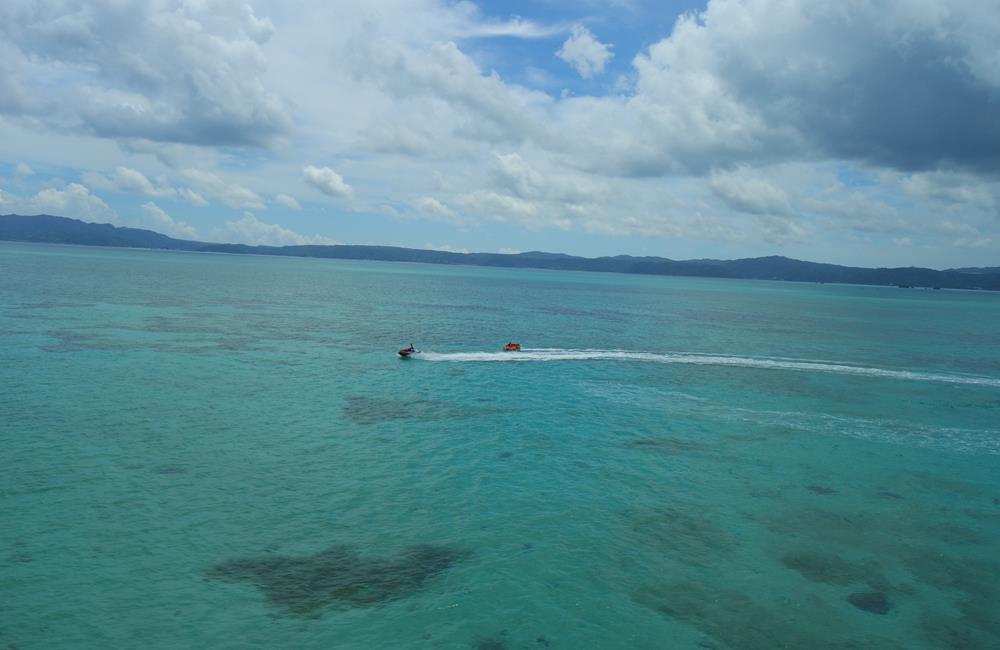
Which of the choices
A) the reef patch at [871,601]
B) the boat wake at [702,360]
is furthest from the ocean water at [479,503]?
the boat wake at [702,360]

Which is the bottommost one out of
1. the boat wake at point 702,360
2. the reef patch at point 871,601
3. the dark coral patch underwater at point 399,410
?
the reef patch at point 871,601

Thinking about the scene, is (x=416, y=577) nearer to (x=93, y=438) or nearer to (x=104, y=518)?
(x=104, y=518)

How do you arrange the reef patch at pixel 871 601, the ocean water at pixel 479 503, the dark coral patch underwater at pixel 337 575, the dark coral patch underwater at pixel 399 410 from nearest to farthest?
the ocean water at pixel 479 503
the dark coral patch underwater at pixel 337 575
the reef patch at pixel 871 601
the dark coral patch underwater at pixel 399 410

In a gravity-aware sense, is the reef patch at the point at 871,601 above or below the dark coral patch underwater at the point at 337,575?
above

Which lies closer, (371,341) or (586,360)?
(586,360)

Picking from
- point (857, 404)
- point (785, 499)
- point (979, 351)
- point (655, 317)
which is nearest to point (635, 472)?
point (785, 499)

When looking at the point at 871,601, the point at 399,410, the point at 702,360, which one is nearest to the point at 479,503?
the point at 871,601

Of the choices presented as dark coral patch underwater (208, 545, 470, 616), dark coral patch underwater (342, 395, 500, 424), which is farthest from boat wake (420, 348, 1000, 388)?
dark coral patch underwater (208, 545, 470, 616)

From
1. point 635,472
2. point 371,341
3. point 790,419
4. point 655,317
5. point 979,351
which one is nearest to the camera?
point 635,472

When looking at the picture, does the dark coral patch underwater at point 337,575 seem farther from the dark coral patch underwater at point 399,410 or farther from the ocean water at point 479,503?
the dark coral patch underwater at point 399,410
